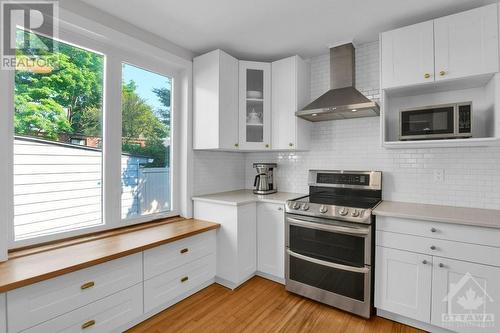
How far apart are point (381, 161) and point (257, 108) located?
147 centimetres

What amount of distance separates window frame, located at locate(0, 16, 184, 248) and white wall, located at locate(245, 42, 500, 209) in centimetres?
126

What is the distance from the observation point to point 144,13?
2.13 m

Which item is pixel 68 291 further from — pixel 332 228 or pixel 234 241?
pixel 332 228

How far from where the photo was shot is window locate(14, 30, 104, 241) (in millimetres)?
1799

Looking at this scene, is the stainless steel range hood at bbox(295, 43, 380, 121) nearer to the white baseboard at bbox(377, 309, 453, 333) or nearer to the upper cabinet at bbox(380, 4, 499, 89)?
the upper cabinet at bbox(380, 4, 499, 89)

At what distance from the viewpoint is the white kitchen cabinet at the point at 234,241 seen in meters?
2.52

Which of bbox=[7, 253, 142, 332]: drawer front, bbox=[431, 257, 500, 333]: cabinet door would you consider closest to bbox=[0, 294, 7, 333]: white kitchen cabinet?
bbox=[7, 253, 142, 332]: drawer front

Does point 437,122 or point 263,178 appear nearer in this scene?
point 437,122

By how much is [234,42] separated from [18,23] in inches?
68.4

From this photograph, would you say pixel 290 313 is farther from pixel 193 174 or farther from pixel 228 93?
pixel 228 93

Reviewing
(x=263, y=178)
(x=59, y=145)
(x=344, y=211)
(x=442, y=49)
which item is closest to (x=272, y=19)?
(x=442, y=49)

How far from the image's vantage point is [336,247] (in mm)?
2184

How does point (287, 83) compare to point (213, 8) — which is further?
point (287, 83)

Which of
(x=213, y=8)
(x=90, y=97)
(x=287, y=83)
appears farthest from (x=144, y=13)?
(x=287, y=83)
